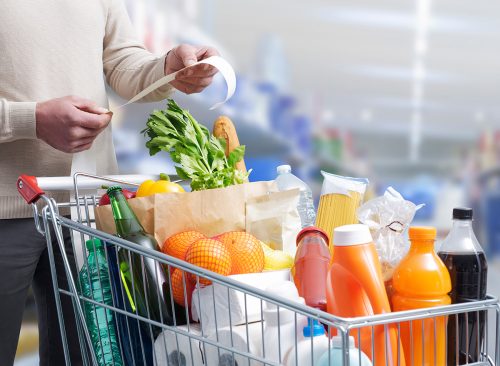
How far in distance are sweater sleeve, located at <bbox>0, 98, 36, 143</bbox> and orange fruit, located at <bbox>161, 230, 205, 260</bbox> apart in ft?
1.28

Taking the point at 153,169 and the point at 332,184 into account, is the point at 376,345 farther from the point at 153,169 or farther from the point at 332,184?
the point at 153,169

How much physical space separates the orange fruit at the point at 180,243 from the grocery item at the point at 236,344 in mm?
173

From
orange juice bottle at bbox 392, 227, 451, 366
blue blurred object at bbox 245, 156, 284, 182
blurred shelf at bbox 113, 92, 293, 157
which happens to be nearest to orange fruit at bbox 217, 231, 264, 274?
orange juice bottle at bbox 392, 227, 451, 366

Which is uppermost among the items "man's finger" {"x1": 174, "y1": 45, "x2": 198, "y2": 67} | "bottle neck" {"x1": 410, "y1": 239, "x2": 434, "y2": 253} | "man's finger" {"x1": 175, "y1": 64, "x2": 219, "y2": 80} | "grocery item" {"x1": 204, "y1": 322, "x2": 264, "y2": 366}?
"man's finger" {"x1": 174, "y1": 45, "x2": 198, "y2": 67}

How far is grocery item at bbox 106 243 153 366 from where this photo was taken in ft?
3.73

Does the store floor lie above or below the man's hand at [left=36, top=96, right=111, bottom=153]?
below

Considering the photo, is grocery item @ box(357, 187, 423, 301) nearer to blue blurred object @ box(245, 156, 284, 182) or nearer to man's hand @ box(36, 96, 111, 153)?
man's hand @ box(36, 96, 111, 153)

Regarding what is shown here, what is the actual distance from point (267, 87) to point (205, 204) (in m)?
2.44

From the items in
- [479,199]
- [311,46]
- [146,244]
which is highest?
[311,46]

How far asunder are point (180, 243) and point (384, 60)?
3503mm

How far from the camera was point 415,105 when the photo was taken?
4.61 meters

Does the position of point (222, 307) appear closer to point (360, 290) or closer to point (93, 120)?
point (360, 290)

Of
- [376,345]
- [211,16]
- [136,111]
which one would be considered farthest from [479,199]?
[376,345]

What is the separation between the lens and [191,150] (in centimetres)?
141
